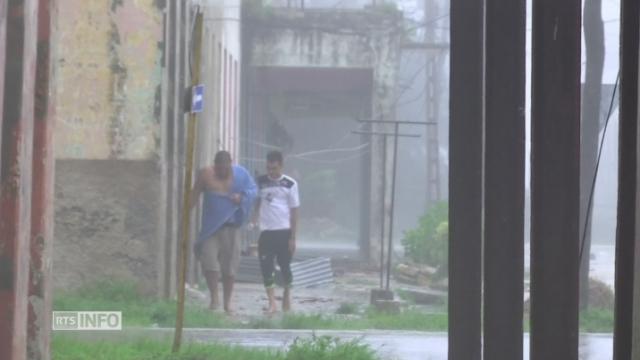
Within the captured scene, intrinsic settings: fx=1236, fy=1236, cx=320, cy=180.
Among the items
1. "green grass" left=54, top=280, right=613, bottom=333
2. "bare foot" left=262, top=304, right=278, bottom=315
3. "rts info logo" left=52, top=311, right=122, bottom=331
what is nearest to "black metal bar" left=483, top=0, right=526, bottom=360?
"green grass" left=54, top=280, right=613, bottom=333

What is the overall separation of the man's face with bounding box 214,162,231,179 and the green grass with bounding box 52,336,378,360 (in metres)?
3.03

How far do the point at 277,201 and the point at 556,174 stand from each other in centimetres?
765

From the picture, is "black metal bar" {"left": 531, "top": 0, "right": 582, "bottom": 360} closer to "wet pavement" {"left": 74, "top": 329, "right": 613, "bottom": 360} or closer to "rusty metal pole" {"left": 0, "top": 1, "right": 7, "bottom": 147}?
"rusty metal pole" {"left": 0, "top": 1, "right": 7, "bottom": 147}

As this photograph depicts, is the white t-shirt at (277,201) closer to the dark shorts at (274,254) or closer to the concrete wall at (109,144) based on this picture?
the dark shorts at (274,254)

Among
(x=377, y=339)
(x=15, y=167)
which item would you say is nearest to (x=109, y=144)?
(x=377, y=339)

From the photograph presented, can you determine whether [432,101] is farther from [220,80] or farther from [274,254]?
[274,254]

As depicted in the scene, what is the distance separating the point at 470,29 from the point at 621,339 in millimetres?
2168

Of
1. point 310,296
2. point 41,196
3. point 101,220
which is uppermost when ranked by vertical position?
point 41,196

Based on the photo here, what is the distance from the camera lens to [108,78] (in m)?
12.8

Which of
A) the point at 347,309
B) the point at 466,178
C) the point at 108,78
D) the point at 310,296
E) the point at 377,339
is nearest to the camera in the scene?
the point at 466,178

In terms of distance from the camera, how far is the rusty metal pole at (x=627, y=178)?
4742 millimetres

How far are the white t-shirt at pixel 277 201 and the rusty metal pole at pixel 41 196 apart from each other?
19.0ft

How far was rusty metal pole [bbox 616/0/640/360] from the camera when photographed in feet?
15.6

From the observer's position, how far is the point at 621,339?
189 inches
